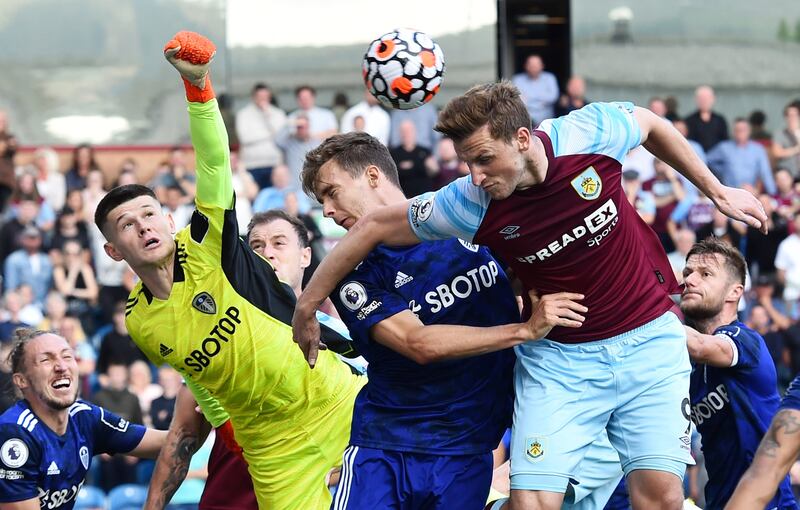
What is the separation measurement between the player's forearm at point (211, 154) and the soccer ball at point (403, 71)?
2.68 ft

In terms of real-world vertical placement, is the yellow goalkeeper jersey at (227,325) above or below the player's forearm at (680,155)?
below

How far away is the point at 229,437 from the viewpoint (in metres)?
7.20

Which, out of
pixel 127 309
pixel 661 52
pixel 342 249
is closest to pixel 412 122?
pixel 661 52

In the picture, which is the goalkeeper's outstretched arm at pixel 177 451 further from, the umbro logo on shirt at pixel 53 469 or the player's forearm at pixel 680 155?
the player's forearm at pixel 680 155

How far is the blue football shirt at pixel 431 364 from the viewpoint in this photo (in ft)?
19.4

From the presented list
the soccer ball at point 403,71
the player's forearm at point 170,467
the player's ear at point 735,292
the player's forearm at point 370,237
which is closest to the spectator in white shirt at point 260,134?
the player's forearm at point 170,467

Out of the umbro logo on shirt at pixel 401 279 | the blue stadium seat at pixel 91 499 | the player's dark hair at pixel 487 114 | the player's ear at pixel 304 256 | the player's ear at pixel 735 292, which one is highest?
the player's dark hair at pixel 487 114

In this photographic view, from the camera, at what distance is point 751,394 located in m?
6.79

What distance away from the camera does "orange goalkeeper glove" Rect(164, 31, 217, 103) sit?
5.96 meters

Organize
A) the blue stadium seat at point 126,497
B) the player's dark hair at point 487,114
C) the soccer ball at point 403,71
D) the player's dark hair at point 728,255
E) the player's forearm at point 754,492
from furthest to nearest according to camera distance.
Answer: the blue stadium seat at point 126,497 → the player's dark hair at point 728,255 → the soccer ball at point 403,71 → the player's dark hair at point 487,114 → the player's forearm at point 754,492

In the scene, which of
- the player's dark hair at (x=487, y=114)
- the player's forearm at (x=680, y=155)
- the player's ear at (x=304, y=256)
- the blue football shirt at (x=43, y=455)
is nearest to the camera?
the player's dark hair at (x=487, y=114)

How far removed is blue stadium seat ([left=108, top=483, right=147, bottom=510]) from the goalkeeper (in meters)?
5.85

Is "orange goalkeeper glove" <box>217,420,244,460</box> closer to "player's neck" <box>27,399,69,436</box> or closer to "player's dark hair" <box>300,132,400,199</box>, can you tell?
"player's neck" <box>27,399,69,436</box>

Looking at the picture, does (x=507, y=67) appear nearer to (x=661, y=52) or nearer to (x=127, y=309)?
(x=661, y=52)
